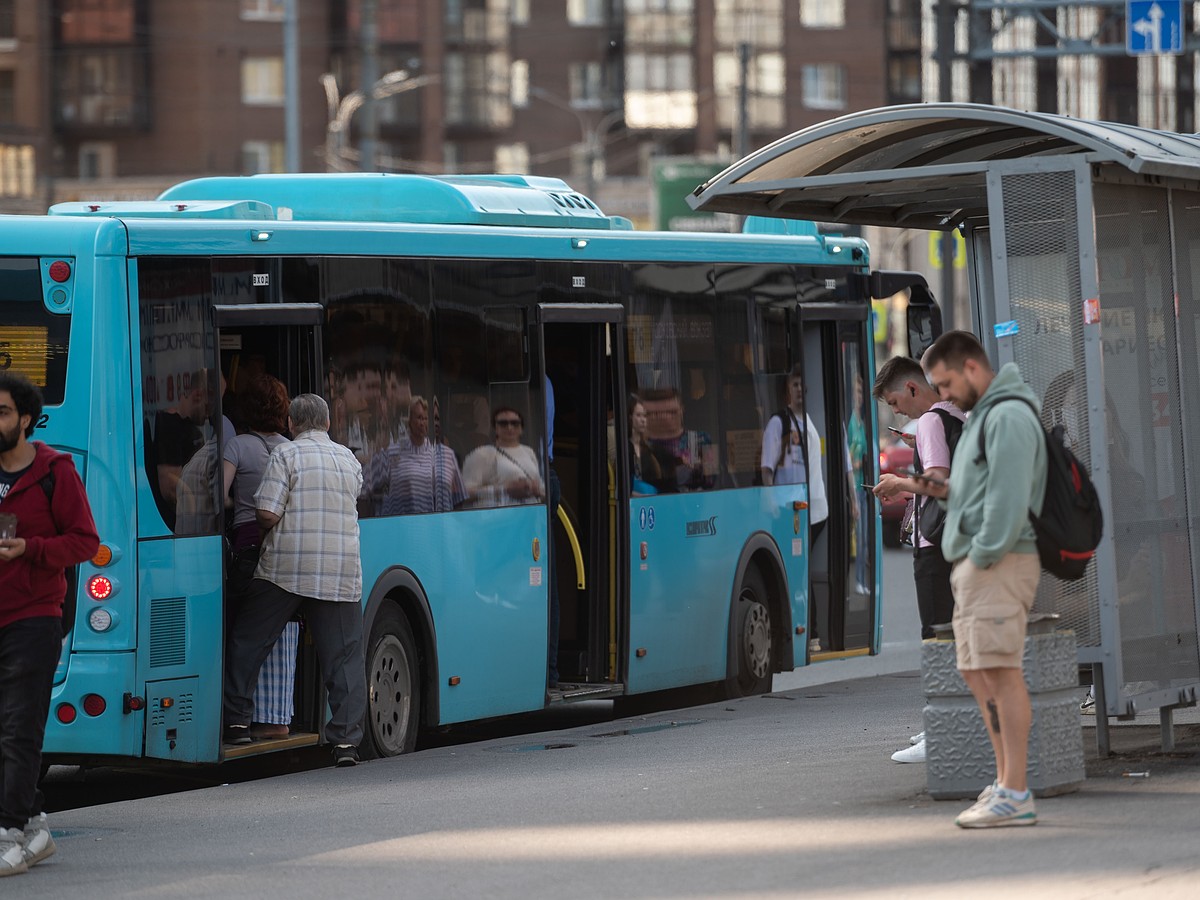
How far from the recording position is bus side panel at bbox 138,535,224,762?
10922 mm

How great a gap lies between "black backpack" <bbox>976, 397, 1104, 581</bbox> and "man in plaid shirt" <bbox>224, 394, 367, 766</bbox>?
13.3ft

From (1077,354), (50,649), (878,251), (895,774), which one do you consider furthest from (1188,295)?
(878,251)

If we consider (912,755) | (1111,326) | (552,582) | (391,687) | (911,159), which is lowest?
(912,755)

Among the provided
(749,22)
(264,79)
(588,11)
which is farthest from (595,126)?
(264,79)

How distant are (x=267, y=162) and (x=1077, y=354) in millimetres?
68788

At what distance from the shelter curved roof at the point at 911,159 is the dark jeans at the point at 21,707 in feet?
13.2

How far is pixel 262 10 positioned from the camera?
253 ft

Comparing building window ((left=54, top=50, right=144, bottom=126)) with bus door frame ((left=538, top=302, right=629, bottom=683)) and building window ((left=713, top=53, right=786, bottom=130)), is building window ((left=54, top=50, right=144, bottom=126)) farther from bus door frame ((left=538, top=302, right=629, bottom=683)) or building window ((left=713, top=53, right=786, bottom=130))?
bus door frame ((left=538, top=302, right=629, bottom=683))

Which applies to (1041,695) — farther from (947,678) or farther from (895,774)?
(895,774)

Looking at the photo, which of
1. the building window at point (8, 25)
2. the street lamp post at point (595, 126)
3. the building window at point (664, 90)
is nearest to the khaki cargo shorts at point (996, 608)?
the street lamp post at point (595, 126)

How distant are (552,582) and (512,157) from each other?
6829 centimetres

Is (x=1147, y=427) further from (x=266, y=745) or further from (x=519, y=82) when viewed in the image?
(x=519, y=82)

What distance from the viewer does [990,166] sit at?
10172 mm

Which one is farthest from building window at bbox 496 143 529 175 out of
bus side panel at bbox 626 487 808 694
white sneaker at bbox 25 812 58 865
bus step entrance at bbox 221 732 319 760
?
white sneaker at bbox 25 812 58 865
